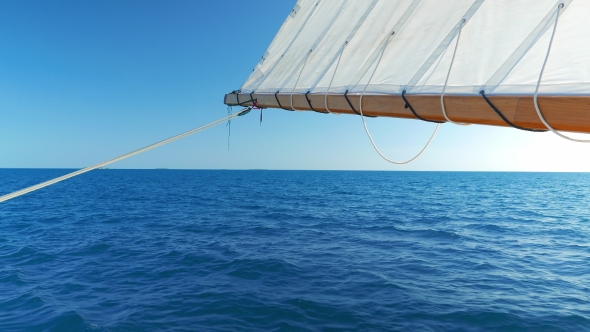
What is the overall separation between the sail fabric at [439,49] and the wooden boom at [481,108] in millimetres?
62

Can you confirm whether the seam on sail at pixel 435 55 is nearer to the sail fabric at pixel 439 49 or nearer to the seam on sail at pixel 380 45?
the sail fabric at pixel 439 49

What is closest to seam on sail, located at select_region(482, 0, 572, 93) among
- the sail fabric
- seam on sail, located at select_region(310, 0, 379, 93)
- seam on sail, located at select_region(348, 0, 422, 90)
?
the sail fabric

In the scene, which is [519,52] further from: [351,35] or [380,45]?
[351,35]

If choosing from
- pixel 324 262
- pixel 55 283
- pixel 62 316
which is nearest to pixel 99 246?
pixel 55 283

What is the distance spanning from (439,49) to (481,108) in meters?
0.75

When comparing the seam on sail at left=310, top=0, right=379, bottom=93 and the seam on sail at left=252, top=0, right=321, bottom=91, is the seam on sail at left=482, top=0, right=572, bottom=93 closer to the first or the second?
the seam on sail at left=310, top=0, right=379, bottom=93

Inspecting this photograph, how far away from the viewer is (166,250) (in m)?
13.8

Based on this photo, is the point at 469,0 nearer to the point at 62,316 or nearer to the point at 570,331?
the point at 570,331

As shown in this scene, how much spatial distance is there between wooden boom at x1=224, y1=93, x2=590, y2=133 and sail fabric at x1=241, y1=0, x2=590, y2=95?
0.06 metres

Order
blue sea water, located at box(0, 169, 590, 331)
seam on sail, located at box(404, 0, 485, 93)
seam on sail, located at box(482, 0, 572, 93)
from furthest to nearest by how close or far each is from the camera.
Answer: blue sea water, located at box(0, 169, 590, 331) < seam on sail, located at box(404, 0, 485, 93) < seam on sail, located at box(482, 0, 572, 93)

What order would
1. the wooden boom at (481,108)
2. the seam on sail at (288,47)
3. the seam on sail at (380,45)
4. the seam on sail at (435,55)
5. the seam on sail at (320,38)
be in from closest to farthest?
1. the wooden boom at (481,108)
2. the seam on sail at (435,55)
3. the seam on sail at (380,45)
4. the seam on sail at (320,38)
5. the seam on sail at (288,47)

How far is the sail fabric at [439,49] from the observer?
2.05 metres

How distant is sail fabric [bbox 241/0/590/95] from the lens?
6.73ft

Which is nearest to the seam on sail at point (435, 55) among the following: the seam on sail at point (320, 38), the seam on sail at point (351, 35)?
the seam on sail at point (351, 35)
